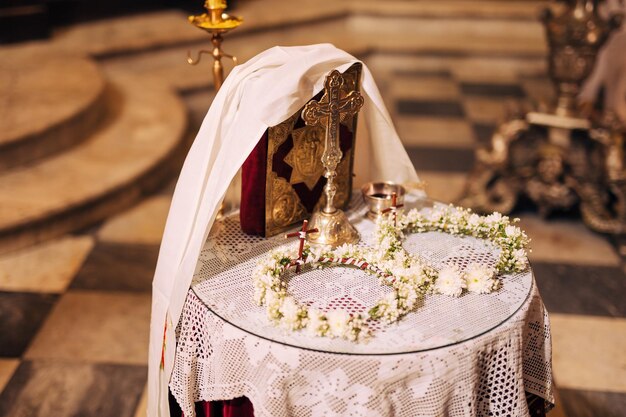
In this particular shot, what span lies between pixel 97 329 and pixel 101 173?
1188 mm

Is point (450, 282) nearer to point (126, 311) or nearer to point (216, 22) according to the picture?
point (216, 22)

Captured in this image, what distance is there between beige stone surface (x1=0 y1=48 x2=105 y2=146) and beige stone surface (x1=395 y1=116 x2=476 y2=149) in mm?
1963

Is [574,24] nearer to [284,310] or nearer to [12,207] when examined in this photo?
[284,310]

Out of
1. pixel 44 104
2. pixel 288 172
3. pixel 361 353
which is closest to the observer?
pixel 361 353

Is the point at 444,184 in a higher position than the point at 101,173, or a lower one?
lower

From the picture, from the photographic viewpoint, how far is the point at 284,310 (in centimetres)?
163

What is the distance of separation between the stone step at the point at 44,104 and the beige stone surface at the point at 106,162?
0.27 ft

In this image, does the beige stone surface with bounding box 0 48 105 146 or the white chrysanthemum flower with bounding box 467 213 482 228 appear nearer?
the white chrysanthemum flower with bounding box 467 213 482 228

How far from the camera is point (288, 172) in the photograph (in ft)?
6.40

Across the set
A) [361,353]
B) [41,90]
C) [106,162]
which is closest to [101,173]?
[106,162]

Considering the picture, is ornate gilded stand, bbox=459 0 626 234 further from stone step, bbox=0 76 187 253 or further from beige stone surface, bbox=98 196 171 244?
stone step, bbox=0 76 187 253

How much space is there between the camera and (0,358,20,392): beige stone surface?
8.38 feet

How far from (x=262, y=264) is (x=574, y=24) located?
2.32 metres

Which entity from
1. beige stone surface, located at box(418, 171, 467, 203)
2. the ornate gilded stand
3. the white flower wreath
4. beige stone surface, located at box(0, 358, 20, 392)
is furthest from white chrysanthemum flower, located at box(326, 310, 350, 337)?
beige stone surface, located at box(418, 171, 467, 203)
